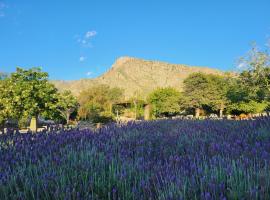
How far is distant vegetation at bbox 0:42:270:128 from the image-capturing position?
2447 centimetres

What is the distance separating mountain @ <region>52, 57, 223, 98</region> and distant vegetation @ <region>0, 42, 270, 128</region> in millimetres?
67228

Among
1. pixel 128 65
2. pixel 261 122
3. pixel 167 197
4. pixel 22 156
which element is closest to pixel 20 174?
pixel 22 156

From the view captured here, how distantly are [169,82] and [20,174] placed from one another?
511 feet

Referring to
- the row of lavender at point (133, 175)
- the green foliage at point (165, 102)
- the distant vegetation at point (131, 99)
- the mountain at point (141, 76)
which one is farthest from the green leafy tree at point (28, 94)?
the mountain at point (141, 76)

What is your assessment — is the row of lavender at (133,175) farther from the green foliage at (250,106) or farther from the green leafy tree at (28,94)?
the green foliage at (250,106)

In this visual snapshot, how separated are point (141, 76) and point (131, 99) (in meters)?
96.9

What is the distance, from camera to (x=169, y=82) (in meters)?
156

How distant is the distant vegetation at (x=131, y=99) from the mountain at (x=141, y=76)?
67228 millimetres

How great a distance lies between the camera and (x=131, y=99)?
63.8m

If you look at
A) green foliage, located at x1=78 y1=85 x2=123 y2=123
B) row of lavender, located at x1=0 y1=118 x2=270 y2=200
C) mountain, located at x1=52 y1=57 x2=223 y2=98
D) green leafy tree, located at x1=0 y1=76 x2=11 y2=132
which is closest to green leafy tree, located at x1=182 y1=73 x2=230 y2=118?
green foliage, located at x1=78 y1=85 x2=123 y2=123

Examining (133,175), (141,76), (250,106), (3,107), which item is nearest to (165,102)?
(250,106)

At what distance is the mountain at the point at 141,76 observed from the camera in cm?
14785

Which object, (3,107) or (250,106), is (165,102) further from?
(3,107)

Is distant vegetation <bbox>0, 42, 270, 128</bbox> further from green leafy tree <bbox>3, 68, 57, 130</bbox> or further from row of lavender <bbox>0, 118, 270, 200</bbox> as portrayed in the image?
row of lavender <bbox>0, 118, 270, 200</bbox>
